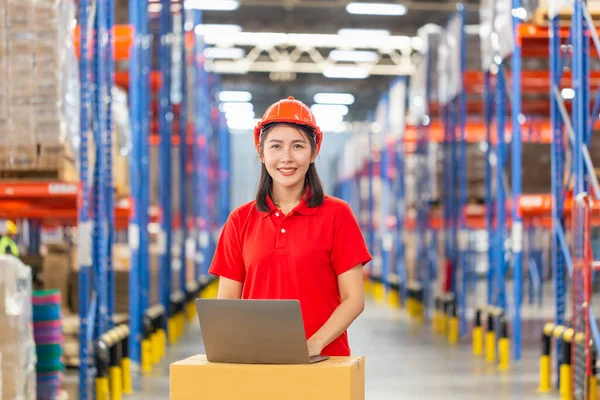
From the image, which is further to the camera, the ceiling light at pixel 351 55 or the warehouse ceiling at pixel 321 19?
the ceiling light at pixel 351 55

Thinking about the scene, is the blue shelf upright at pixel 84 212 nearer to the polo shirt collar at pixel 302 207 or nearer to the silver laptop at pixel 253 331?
the polo shirt collar at pixel 302 207

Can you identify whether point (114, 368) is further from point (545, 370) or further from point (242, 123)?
point (242, 123)

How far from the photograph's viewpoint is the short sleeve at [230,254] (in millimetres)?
3445

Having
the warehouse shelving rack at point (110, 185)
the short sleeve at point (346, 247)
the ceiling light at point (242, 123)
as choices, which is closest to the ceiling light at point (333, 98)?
the ceiling light at point (242, 123)

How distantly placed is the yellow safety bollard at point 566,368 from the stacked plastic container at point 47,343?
3.69 meters

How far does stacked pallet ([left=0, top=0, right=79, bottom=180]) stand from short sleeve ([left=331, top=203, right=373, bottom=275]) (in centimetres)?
332

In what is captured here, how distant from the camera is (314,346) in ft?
10.4

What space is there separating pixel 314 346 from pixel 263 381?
31 cm

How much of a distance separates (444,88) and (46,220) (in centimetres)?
543

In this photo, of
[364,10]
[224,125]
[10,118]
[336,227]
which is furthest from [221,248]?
[224,125]

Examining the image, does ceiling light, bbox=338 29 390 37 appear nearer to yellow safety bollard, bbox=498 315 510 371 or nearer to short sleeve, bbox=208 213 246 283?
yellow safety bollard, bbox=498 315 510 371

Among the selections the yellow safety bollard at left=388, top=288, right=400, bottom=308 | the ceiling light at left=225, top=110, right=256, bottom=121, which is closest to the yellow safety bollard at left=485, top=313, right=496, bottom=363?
the yellow safety bollard at left=388, top=288, right=400, bottom=308

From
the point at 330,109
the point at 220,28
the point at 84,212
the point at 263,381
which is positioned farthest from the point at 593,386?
the point at 330,109

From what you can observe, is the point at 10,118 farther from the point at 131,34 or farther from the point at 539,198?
the point at 539,198
